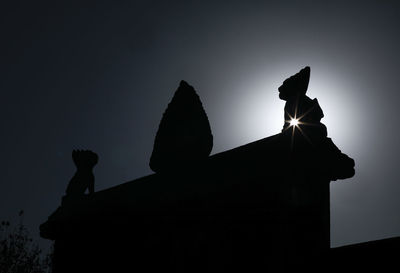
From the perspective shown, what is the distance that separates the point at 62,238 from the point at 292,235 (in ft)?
21.0

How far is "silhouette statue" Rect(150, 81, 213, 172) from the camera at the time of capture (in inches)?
397

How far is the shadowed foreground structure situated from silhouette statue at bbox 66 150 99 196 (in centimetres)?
201

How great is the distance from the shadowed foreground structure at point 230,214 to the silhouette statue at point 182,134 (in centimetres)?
35

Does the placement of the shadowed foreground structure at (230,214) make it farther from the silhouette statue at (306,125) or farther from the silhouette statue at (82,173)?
the silhouette statue at (82,173)

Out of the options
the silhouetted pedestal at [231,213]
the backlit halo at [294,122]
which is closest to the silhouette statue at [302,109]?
the backlit halo at [294,122]

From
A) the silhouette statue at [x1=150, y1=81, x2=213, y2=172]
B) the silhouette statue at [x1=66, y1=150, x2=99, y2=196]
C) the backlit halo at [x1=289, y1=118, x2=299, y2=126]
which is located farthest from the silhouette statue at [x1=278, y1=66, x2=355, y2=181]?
the silhouette statue at [x1=66, y1=150, x2=99, y2=196]

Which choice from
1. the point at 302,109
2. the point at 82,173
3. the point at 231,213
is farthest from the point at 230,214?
the point at 82,173

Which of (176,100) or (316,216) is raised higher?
(176,100)

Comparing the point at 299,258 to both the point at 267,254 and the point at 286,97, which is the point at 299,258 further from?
the point at 286,97

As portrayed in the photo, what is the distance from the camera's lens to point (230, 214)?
A: 725cm

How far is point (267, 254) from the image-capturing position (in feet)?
21.6

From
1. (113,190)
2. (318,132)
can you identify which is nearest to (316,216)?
(318,132)

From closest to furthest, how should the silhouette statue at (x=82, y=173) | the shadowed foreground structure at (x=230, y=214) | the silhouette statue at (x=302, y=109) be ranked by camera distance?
1. the shadowed foreground structure at (x=230, y=214)
2. the silhouette statue at (x=302, y=109)
3. the silhouette statue at (x=82, y=173)

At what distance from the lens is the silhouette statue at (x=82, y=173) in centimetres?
1179
